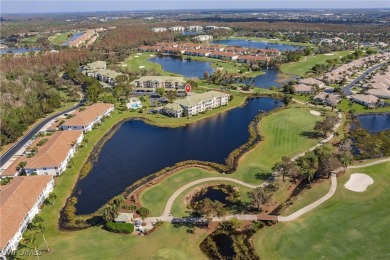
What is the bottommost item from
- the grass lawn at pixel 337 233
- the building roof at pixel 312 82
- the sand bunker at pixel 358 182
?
the grass lawn at pixel 337 233

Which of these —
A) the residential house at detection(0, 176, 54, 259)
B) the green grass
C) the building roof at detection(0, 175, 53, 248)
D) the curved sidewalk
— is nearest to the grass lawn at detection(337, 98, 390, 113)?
the curved sidewalk

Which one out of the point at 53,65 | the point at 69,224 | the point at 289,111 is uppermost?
the point at 53,65

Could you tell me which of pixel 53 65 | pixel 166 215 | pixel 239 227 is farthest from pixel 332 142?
pixel 53 65

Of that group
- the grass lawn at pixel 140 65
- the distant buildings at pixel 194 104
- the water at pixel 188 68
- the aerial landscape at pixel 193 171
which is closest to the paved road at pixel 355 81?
the aerial landscape at pixel 193 171

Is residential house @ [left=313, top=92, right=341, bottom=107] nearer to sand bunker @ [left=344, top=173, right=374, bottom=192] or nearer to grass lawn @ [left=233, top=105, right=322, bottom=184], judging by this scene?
grass lawn @ [left=233, top=105, right=322, bottom=184]

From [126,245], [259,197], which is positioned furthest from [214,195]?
[126,245]

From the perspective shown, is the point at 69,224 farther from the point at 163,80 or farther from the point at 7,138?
the point at 163,80

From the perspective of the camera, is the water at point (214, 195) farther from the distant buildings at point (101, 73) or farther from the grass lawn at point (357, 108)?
the distant buildings at point (101, 73)

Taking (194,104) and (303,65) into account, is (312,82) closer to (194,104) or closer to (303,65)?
(303,65)
